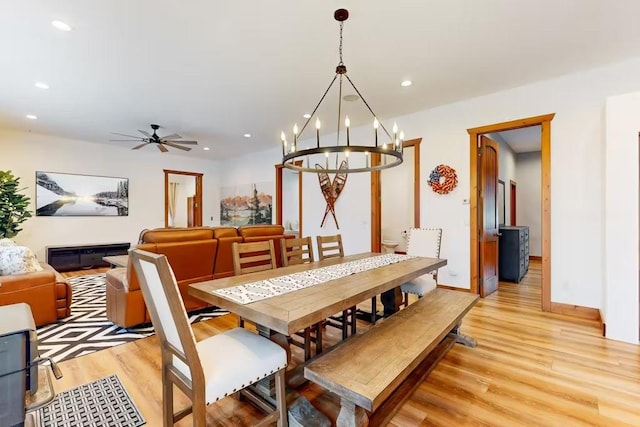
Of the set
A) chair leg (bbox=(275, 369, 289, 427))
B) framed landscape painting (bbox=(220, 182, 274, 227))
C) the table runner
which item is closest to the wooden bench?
chair leg (bbox=(275, 369, 289, 427))

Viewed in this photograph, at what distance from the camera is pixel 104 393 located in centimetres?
197

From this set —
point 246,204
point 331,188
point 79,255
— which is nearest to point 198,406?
point 331,188

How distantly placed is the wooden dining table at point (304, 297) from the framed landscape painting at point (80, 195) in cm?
626

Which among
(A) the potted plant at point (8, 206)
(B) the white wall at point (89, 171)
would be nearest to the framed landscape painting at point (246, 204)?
(B) the white wall at point (89, 171)

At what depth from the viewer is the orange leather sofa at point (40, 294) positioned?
114 inches

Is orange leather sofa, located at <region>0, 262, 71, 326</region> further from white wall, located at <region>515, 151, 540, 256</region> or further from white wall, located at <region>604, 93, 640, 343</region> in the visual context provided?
white wall, located at <region>515, 151, 540, 256</region>

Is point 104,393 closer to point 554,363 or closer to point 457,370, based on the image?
point 457,370

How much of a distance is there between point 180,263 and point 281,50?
243 cm

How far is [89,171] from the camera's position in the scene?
656 cm

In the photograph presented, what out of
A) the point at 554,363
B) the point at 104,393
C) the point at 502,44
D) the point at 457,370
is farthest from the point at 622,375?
the point at 104,393

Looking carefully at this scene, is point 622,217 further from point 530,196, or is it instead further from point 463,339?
point 530,196

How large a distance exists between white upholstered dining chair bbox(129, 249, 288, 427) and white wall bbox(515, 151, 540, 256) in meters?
7.91

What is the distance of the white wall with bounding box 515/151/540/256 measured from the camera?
23.8 feet

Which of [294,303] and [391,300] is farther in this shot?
[391,300]
